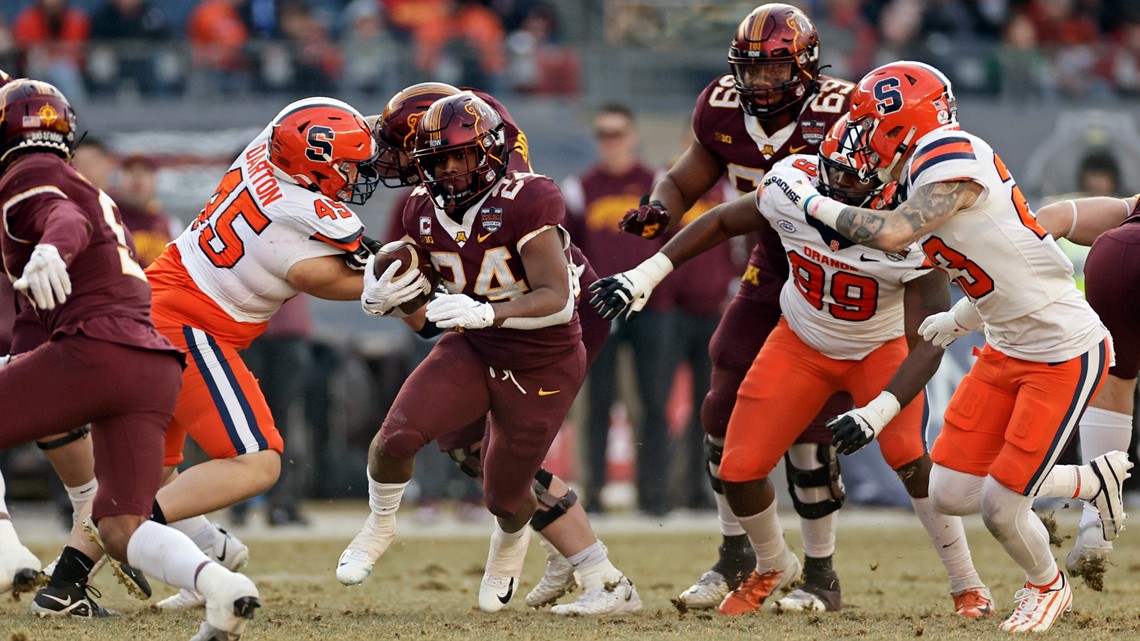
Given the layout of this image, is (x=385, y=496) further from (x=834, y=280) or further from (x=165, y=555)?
(x=834, y=280)

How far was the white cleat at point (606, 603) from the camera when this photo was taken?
5930 millimetres

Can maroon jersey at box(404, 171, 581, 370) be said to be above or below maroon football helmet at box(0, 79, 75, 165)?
below

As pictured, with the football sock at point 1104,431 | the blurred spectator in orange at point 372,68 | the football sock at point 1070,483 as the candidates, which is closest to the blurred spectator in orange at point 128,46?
the blurred spectator in orange at point 372,68

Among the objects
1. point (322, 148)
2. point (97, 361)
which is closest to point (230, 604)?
point (97, 361)

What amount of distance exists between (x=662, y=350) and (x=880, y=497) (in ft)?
5.34

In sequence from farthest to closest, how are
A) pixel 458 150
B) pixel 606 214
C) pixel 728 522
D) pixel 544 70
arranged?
pixel 544 70 → pixel 606 214 → pixel 728 522 → pixel 458 150

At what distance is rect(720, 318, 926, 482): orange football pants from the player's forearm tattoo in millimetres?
861

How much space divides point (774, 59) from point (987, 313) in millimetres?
1333

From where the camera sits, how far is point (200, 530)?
6.05 metres

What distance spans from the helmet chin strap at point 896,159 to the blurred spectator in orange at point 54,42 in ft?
25.4

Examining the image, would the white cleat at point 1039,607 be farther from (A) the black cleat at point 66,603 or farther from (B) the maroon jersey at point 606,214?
(B) the maroon jersey at point 606,214

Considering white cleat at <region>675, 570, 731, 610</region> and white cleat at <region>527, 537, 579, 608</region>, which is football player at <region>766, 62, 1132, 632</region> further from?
white cleat at <region>527, 537, 579, 608</region>

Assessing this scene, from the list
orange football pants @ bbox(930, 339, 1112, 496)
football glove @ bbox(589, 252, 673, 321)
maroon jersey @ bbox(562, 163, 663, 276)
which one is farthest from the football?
maroon jersey @ bbox(562, 163, 663, 276)

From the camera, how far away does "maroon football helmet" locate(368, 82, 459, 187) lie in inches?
235
